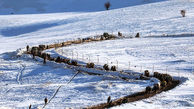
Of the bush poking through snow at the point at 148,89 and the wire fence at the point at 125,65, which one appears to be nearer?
the bush poking through snow at the point at 148,89

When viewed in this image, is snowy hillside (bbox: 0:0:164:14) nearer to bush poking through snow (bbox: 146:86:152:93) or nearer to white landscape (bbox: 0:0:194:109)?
white landscape (bbox: 0:0:194:109)

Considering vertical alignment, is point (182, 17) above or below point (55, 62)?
above

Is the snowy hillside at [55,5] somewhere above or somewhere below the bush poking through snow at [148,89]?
above

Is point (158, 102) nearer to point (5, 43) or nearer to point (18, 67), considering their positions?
point (18, 67)

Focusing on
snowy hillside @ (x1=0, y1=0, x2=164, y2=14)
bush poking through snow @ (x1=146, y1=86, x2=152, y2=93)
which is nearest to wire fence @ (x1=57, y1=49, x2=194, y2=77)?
bush poking through snow @ (x1=146, y1=86, x2=152, y2=93)

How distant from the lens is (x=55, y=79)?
28.4 meters

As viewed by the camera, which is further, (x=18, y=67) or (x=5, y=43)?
(x=5, y=43)

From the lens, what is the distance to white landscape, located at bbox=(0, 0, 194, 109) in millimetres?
23578

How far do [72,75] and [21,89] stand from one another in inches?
169

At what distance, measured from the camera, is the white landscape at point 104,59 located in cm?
2358

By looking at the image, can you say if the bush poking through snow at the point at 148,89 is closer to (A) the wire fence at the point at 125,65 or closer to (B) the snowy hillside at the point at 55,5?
(A) the wire fence at the point at 125,65

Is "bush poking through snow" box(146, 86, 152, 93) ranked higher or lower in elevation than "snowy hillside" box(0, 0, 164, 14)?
lower

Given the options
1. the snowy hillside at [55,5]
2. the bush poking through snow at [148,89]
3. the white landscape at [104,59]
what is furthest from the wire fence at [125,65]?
the snowy hillside at [55,5]

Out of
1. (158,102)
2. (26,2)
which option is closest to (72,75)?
(158,102)
